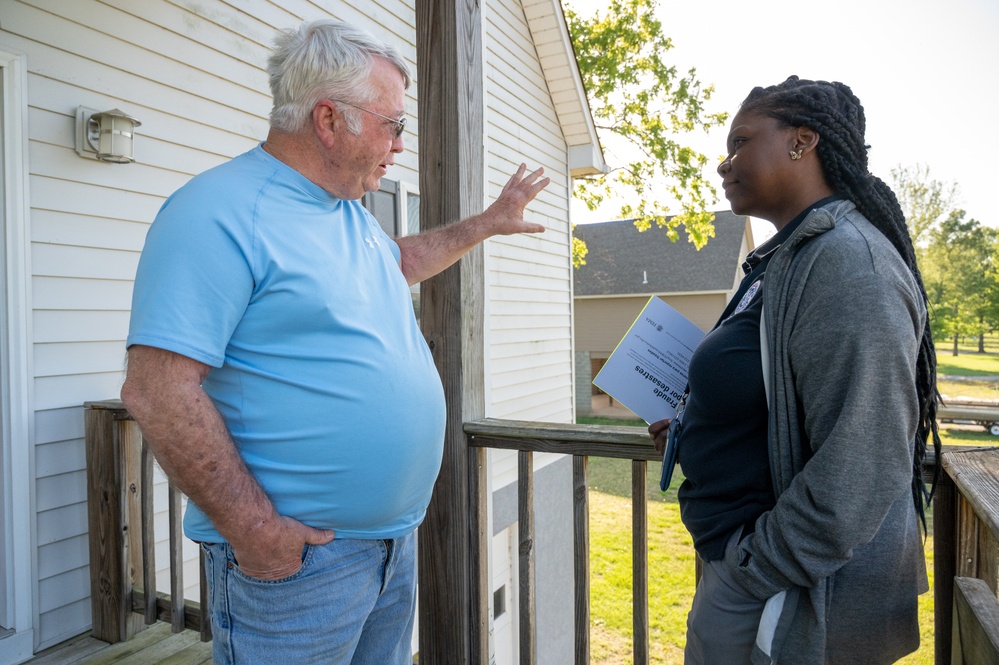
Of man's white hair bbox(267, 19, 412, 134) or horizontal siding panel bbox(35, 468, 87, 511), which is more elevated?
man's white hair bbox(267, 19, 412, 134)

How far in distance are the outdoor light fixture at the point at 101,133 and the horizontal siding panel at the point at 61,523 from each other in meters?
1.55

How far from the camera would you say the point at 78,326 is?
9.76 ft

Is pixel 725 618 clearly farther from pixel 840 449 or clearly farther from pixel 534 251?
pixel 534 251

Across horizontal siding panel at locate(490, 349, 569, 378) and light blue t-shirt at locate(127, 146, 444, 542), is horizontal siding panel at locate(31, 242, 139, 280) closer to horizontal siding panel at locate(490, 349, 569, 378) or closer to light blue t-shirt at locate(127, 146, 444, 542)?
light blue t-shirt at locate(127, 146, 444, 542)

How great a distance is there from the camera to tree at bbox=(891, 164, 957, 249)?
2997 cm

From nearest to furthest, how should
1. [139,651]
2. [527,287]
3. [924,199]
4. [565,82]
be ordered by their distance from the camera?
[139,651]
[527,287]
[565,82]
[924,199]

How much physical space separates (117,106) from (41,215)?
70 centimetres

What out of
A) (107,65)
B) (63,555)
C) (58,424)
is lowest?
(63,555)

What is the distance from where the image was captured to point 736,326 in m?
1.24

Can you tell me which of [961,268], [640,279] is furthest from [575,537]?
[961,268]

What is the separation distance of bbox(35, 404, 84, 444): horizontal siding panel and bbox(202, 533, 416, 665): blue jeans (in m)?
1.94

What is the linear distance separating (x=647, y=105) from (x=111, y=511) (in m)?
12.8

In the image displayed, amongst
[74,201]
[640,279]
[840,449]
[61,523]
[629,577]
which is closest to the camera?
[840,449]

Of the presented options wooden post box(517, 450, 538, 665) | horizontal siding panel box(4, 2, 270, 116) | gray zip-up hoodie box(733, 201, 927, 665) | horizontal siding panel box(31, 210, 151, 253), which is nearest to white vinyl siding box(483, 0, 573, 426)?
horizontal siding panel box(4, 2, 270, 116)
